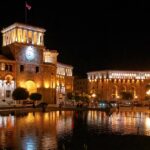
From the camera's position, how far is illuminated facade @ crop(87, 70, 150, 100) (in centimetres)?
15788

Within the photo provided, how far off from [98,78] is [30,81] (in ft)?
248

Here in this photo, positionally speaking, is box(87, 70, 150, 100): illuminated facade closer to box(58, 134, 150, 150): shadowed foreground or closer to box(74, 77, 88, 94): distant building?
box(74, 77, 88, 94): distant building

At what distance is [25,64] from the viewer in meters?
87.1

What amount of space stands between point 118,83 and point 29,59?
76913 millimetres

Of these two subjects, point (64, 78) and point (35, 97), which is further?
point (64, 78)

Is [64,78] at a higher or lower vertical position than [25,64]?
lower

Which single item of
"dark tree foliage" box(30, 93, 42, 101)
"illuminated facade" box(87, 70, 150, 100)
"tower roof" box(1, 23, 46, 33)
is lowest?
"dark tree foliage" box(30, 93, 42, 101)

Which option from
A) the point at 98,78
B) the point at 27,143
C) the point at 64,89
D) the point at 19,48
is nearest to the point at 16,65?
the point at 19,48

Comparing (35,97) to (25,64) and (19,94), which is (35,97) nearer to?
(19,94)

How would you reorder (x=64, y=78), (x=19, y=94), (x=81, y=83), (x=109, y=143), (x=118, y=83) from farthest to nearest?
1. (x=81, y=83)
2. (x=118, y=83)
3. (x=64, y=78)
4. (x=19, y=94)
5. (x=109, y=143)

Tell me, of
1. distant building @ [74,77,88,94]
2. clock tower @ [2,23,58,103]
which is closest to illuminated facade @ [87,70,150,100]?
distant building @ [74,77,88,94]

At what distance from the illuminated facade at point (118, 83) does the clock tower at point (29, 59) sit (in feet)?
219

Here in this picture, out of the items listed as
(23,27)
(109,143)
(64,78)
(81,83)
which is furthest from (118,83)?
(109,143)

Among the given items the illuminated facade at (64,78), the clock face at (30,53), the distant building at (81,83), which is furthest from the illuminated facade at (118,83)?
the clock face at (30,53)
